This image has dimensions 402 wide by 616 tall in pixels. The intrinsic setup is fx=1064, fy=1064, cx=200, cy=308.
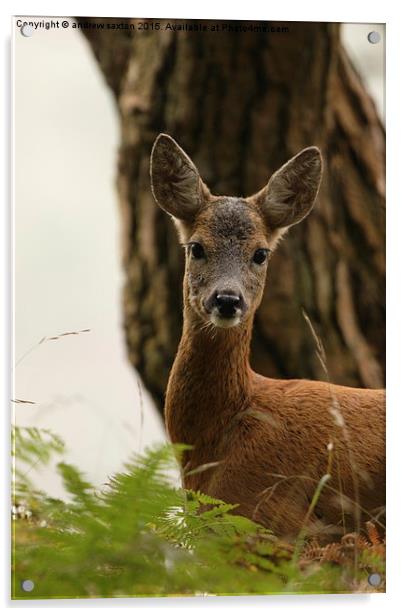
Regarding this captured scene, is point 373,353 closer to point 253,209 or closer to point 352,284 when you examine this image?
point 352,284

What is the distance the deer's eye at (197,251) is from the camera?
4.36 m

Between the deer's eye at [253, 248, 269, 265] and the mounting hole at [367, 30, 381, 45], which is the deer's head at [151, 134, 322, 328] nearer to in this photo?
the deer's eye at [253, 248, 269, 265]

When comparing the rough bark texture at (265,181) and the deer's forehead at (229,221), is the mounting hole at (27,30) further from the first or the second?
the deer's forehead at (229,221)

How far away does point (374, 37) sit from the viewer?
15.8 feet

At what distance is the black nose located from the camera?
4113 mm

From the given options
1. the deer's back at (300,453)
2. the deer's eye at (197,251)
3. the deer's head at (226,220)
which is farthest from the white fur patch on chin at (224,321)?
the deer's back at (300,453)

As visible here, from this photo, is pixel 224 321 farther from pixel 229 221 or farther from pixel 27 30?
pixel 27 30

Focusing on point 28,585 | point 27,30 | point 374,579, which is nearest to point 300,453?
point 374,579

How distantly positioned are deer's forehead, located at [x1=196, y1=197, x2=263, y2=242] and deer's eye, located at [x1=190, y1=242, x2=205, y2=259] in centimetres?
5

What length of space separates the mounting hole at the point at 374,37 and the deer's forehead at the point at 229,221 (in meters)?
1.03

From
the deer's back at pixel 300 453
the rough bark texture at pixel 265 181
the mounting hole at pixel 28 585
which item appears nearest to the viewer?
the mounting hole at pixel 28 585

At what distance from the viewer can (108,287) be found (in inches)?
201

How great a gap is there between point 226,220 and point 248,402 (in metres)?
0.76

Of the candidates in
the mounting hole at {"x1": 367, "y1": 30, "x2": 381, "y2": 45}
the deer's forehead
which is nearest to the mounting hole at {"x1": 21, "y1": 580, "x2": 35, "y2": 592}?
the deer's forehead
